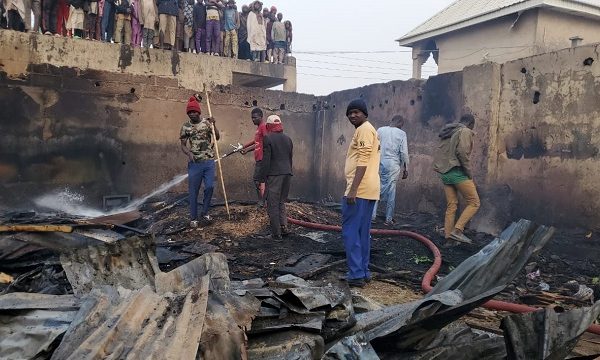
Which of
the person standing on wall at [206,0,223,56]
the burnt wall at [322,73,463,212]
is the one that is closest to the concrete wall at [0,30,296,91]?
the person standing on wall at [206,0,223,56]

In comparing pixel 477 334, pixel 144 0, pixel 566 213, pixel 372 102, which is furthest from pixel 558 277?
pixel 144 0

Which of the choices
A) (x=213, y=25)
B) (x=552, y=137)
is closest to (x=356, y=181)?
(x=552, y=137)

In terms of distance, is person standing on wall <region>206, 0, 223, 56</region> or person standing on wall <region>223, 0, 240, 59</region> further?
person standing on wall <region>223, 0, 240, 59</region>

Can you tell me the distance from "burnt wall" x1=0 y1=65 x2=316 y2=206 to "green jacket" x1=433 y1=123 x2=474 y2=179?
17.7ft

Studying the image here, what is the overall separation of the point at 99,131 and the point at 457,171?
7.00 metres

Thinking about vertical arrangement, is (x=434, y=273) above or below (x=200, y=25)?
below

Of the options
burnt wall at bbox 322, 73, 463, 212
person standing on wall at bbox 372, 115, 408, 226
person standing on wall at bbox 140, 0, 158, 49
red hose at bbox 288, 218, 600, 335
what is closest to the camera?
red hose at bbox 288, 218, 600, 335

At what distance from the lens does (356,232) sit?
452 cm

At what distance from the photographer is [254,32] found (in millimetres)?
12047

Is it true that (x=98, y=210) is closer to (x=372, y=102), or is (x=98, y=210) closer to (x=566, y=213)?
(x=372, y=102)

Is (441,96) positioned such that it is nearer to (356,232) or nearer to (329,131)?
(329,131)

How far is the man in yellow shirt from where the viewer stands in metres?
4.41

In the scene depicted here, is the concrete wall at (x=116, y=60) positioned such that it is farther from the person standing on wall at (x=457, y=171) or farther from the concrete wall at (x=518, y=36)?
the concrete wall at (x=518, y=36)

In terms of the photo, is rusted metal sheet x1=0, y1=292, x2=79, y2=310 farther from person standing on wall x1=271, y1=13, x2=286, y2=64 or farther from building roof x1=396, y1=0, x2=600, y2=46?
Answer: building roof x1=396, y1=0, x2=600, y2=46
